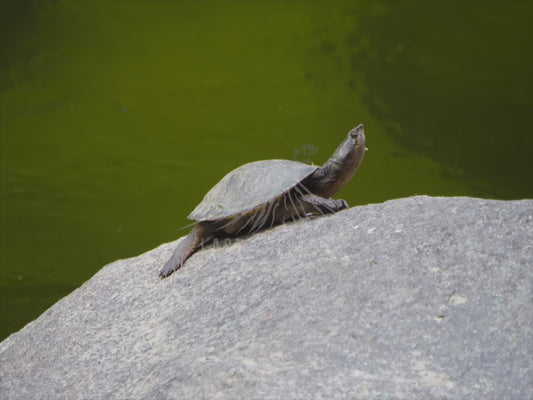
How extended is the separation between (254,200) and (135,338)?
0.54m

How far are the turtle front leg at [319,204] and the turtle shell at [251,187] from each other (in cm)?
8

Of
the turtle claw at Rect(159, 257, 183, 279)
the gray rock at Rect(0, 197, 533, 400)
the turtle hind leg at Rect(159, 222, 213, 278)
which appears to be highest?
the turtle hind leg at Rect(159, 222, 213, 278)

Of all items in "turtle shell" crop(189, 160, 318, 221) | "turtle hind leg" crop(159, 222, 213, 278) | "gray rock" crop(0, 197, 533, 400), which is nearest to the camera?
"gray rock" crop(0, 197, 533, 400)

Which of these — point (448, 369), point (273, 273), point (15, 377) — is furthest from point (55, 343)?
point (448, 369)

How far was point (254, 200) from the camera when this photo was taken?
2.00 m

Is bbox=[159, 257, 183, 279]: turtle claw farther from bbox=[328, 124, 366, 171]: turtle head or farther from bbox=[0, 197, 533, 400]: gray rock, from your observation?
bbox=[328, 124, 366, 171]: turtle head

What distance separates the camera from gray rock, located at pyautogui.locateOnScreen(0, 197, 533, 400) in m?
1.47

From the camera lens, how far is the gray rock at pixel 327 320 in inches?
57.7

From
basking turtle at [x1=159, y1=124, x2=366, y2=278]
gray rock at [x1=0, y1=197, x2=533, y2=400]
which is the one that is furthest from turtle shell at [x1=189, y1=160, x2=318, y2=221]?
gray rock at [x1=0, y1=197, x2=533, y2=400]

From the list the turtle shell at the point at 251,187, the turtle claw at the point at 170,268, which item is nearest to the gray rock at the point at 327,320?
the turtle claw at the point at 170,268

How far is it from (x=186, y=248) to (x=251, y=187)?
321 millimetres

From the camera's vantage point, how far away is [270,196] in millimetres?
1983

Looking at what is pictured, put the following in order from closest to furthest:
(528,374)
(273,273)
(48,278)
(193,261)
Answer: (528,374), (273,273), (193,261), (48,278)

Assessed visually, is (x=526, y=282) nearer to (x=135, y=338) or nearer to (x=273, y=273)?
(x=273, y=273)
